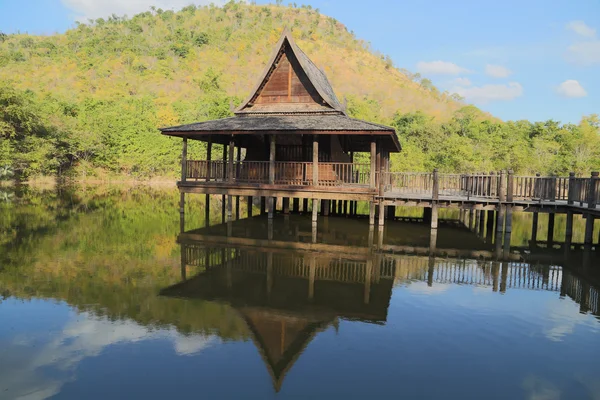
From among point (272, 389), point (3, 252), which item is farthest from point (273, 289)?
point (3, 252)

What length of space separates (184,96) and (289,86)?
203 ft

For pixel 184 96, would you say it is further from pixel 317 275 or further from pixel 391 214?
pixel 317 275

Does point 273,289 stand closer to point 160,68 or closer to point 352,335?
point 352,335

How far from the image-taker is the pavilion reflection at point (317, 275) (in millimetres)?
7737

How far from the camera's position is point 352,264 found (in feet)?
40.3

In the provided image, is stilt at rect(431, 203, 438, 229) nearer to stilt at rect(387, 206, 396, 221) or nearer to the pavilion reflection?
the pavilion reflection

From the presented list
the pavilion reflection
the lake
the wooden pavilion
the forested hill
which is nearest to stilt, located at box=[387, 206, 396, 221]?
the wooden pavilion

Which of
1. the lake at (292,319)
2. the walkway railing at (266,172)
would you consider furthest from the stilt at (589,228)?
the walkway railing at (266,172)

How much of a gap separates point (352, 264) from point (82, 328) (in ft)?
23.9

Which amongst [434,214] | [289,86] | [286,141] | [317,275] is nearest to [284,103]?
[289,86]

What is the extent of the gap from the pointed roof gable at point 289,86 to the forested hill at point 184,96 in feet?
6.32

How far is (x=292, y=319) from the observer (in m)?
7.75

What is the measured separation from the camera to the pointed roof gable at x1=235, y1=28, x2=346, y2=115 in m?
20.2

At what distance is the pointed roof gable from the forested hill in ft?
6.32
